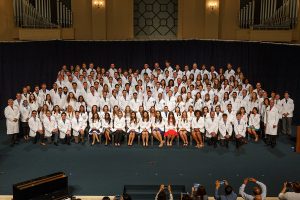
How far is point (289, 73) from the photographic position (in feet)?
34.2

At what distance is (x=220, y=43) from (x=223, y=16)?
1.64 m

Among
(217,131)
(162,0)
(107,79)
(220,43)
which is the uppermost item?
(162,0)

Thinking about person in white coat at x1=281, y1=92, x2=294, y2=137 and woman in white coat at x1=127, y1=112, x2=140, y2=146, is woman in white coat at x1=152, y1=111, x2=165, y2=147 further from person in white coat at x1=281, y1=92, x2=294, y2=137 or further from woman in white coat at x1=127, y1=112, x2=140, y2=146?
person in white coat at x1=281, y1=92, x2=294, y2=137

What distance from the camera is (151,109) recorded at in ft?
29.0

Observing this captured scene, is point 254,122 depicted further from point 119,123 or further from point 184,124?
point 119,123

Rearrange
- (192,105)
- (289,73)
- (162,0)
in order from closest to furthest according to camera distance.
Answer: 1. (192,105)
2. (289,73)
3. (162,0)

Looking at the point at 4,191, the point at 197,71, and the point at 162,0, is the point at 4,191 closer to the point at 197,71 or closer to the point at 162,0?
the point at 197,71

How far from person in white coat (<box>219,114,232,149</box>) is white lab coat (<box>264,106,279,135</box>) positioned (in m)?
1.04

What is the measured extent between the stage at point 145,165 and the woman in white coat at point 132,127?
0.22 meters

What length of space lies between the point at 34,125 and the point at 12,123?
1.92 ft

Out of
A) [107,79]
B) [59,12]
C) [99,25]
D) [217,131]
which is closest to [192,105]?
[217,131]

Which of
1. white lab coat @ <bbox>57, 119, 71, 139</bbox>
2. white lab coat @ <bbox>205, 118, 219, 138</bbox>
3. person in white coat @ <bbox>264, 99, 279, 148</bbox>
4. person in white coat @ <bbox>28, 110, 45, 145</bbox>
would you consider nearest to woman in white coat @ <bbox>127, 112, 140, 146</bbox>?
white lab coat @ <bbox>57, 119, 71, 139</bbox>

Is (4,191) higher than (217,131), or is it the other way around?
(217,131)

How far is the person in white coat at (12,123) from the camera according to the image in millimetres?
8508
